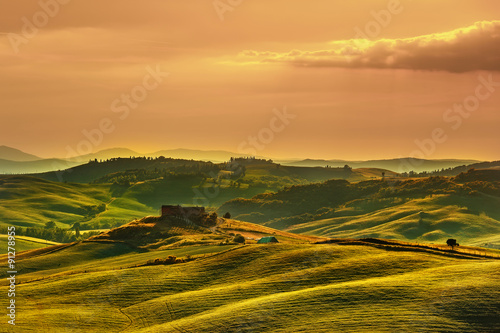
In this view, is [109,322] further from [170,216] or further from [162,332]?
[170,216]

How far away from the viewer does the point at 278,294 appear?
81.1m

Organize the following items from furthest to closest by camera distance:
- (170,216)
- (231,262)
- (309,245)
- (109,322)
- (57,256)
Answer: (170,216)
(57,256)
(309,245)
(231,262)
(109,322)

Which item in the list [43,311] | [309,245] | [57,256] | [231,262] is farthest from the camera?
[57,256]

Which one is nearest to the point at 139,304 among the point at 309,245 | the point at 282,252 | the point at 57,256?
the point at 282,252

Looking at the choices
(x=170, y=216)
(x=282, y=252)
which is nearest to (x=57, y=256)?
(x=170, y=216)

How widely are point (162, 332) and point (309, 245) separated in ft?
157

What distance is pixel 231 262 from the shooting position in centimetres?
10512

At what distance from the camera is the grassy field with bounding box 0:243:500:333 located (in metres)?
66.2

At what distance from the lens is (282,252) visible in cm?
10750

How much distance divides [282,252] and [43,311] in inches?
1603

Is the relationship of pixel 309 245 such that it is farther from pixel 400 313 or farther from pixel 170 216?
pixel 170 216

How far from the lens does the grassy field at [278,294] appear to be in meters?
66.2

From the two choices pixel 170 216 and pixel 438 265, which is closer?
pixel 438 265

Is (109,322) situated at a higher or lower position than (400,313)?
lower
